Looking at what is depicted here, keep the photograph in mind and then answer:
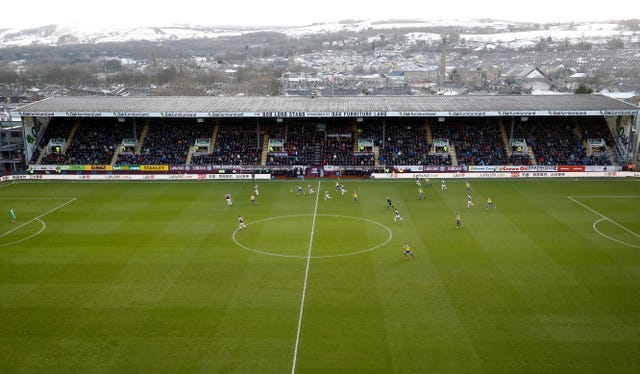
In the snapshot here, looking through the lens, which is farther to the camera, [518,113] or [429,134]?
[429,134]

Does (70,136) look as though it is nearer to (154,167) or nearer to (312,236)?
(154,167)

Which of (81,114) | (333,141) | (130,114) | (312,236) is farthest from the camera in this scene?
(333,141)

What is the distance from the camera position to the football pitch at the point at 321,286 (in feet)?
70.1

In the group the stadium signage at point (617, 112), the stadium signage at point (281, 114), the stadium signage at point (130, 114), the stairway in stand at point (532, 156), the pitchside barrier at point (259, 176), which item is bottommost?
the pitchside barrier at point (259, 176)

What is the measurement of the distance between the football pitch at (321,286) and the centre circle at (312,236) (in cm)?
18

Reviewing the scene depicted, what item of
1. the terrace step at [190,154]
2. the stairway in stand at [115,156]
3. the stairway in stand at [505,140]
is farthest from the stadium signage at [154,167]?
the stairway in stand at [505,140]

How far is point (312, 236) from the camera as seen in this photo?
121 feet

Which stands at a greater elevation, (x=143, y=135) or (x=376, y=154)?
(x=143, y=135)

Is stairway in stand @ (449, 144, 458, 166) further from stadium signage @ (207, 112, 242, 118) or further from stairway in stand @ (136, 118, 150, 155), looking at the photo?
stairway in stand @ (136, 118, 150, 155)

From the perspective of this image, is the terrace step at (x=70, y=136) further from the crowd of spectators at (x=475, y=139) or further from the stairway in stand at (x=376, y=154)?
the crowd of spectators at (x=475, y=139)

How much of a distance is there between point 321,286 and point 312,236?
8946 mm

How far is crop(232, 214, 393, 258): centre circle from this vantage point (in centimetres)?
3384

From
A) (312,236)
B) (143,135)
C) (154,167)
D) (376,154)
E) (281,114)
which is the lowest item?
(312,236)

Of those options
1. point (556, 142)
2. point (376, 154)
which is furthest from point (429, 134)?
point (556, 142)
